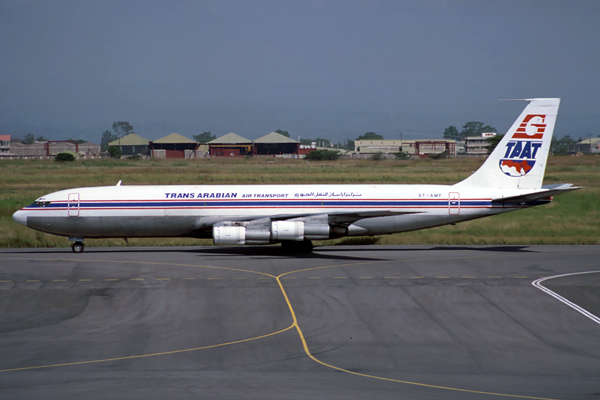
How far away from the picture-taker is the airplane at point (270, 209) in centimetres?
3616

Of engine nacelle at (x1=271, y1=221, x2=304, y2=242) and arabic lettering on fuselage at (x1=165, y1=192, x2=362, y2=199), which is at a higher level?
arabic lettering on fuselage at (x1=165, y1=192, x2=362, y2=199)

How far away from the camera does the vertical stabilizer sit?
126 ft

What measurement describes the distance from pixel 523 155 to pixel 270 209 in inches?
699

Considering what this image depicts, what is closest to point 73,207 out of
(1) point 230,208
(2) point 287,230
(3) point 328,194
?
(1) point 230,208

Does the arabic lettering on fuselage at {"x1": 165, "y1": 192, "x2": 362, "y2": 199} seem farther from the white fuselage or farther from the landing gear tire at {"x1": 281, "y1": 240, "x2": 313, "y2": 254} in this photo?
the landing gear tire at {"x1": 281, "y1": 240, "x2": 313, "y2": 254}

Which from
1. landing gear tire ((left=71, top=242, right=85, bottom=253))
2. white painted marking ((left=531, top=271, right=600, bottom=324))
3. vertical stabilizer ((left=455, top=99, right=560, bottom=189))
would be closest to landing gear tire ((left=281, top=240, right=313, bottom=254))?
vertical stabilizer ((left=455, top=99, right=560, bottom=189))

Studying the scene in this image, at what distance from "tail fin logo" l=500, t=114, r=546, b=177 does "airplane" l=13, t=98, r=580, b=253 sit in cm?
105

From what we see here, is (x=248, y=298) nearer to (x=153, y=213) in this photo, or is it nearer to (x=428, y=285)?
(x=428, y=285)

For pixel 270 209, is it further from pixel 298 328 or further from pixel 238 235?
pixel 298 328

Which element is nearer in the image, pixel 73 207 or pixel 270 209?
pixel 73 207

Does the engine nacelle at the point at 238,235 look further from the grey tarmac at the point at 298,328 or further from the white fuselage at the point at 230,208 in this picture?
the white fuselage at the point at 230,208

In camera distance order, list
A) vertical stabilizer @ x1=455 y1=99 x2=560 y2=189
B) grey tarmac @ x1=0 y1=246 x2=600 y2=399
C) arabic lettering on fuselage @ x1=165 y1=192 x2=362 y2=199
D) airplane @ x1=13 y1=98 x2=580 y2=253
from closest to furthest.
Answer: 1. grey tarmac @ x1=0 y1=246 x2=600 y2=399
2. airplane @ x1=13 y1=98 x2=580 y2=253
3. arabic lettering on fuselage @ x1=165 y1=192 x2=362 y2=199
4. vertical stabilizer @ x1=455 y1=99 x2=560 y2=189

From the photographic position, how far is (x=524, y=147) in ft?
128

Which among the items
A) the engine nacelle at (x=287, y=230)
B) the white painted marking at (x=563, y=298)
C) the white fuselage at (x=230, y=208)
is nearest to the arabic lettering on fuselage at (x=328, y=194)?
the white fuselage at (x=230, y=208)
